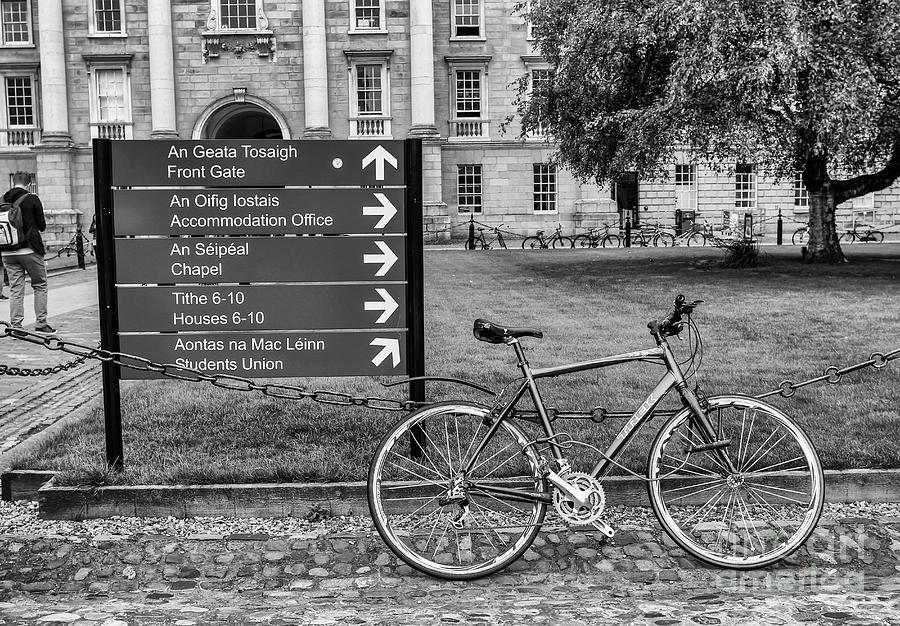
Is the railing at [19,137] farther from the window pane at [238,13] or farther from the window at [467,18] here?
the window at [467,18]

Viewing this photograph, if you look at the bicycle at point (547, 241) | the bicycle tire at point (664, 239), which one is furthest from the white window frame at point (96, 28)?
the bicycle tire at point (664, 239)

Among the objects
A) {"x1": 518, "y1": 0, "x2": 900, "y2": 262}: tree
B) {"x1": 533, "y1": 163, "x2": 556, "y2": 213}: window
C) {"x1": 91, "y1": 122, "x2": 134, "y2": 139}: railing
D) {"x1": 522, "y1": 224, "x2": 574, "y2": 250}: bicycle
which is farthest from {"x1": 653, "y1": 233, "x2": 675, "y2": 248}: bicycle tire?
{"x1": 91, "y1": 122, "x2": 134, "y2": 139}: railing

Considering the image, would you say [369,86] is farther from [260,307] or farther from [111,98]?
[260,307]

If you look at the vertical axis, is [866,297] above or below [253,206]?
below

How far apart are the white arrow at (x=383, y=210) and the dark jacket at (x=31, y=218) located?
8.79m

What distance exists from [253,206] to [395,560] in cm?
234

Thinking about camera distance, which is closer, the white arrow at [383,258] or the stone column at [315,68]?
the white arrow at [383,258]

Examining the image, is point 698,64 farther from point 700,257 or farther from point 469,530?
point 469,530

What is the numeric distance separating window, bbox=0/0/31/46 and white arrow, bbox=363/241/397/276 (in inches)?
1695

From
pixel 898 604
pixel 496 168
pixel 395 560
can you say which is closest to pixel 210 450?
pixel 395 560

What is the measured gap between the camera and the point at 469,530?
16.8ft

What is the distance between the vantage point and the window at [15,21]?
43562 millimetres

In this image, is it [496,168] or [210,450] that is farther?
[496,168]

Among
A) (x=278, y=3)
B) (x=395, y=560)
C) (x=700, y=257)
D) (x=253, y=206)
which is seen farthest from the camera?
(x=278, y=3)
